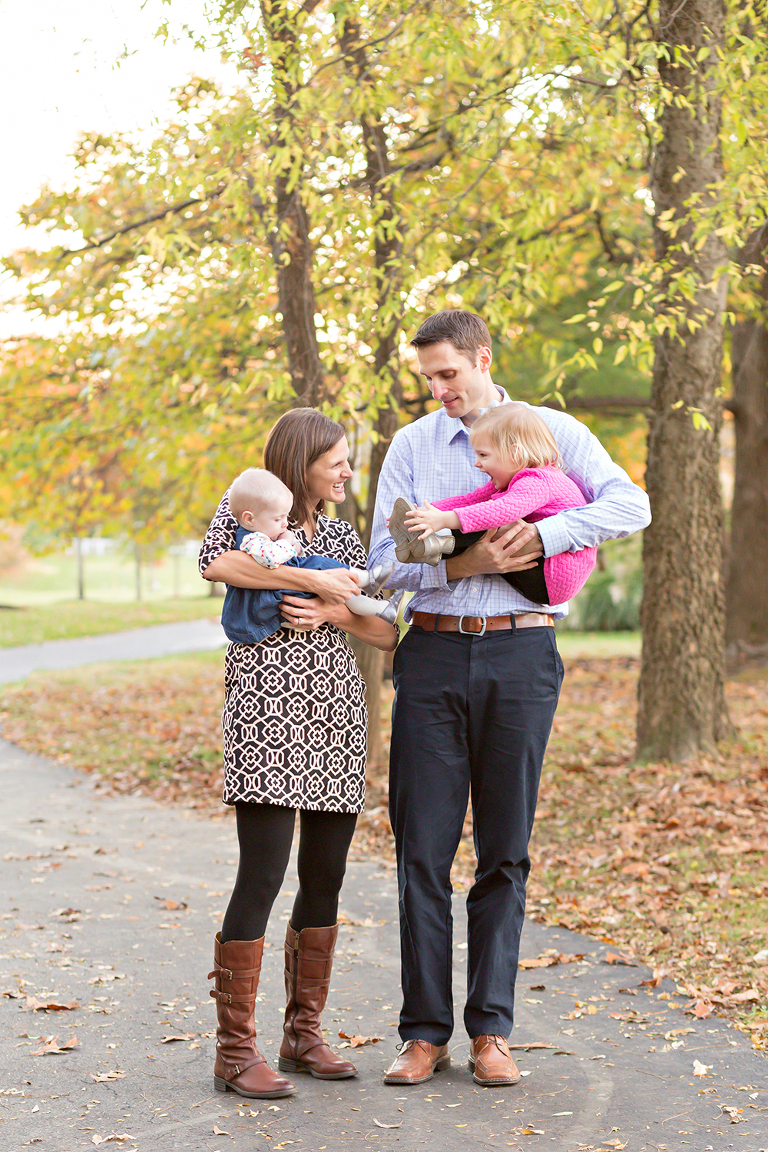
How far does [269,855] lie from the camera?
3.33m

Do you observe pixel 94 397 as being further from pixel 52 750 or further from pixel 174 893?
pixel 174 893

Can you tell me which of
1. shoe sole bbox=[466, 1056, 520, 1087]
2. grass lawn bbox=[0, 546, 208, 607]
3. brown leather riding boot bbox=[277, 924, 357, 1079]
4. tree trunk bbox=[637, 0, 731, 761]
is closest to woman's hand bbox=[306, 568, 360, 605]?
brown leather riding boot bbox=[277, 924, 357, 1079]

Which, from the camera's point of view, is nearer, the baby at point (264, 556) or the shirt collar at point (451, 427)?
the baby at point (264, 556)

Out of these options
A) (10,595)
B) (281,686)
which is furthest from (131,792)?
(10,595)

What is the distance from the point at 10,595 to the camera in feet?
121

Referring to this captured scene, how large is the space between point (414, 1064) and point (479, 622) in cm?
135

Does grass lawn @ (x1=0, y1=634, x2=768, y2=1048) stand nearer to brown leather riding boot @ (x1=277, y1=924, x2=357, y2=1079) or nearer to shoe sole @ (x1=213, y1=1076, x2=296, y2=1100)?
brown leather riding boot @ (x1=277, y1=924, x2=357, y2=1079)

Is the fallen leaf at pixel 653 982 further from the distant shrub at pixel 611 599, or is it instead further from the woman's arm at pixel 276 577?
the distant shrub at pixel 611 599

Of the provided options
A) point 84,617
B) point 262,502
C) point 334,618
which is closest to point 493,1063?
point 334,618

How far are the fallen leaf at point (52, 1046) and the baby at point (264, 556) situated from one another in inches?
61.1

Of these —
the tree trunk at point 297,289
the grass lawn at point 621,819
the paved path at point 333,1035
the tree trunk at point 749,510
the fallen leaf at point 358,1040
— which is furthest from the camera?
the tree trunk at point 749,510

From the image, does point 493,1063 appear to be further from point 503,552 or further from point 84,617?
point 84,617

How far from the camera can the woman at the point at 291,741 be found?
3.32 metres

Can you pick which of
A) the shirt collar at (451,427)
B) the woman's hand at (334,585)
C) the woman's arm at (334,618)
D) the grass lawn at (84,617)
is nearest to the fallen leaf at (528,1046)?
the woman's arm at (334,618)
